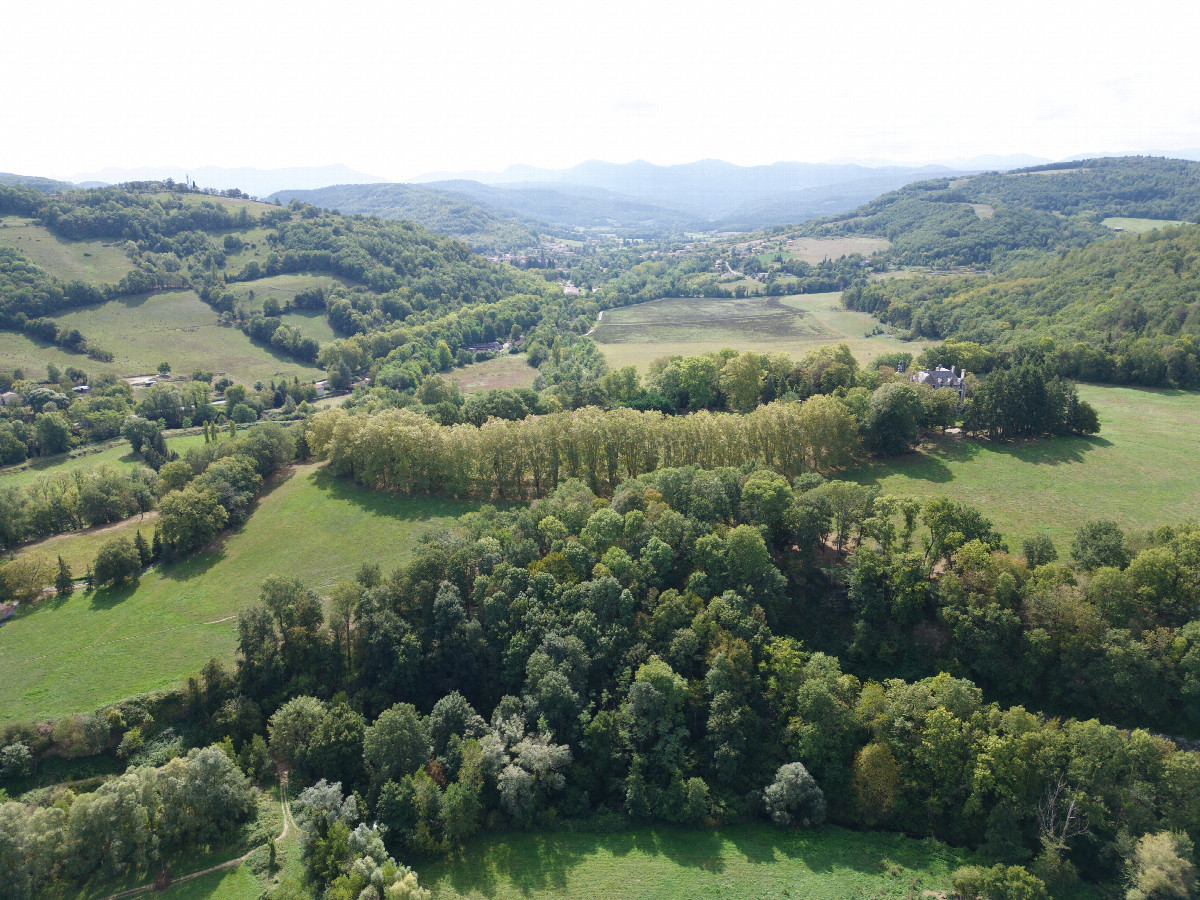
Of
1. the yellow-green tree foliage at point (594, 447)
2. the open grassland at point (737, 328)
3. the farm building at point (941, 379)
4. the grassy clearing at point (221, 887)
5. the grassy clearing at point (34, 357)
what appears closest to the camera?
the grassy clearing at point (221, 887)

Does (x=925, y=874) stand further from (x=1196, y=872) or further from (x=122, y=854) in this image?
(x=122, y=854)

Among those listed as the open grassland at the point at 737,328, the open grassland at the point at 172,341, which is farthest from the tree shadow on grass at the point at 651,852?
the open grassland at the point at 172,341

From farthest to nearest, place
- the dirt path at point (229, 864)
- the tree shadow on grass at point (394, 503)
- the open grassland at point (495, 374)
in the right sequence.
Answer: the open grassland at point (495, 374) < the tree shadow on grass at point (394, 503) < the dirt path at point (229, 864)

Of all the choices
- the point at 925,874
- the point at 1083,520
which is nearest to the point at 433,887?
the point at 925,874

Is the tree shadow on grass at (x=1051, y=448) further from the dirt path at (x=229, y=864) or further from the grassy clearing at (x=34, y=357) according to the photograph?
the grassy clearing at (x=34, y=357)

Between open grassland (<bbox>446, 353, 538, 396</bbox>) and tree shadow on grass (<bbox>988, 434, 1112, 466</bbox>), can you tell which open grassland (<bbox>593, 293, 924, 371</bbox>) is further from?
tree shadow on grass (<bbox>988, 434, 1112, 466</bbox>)

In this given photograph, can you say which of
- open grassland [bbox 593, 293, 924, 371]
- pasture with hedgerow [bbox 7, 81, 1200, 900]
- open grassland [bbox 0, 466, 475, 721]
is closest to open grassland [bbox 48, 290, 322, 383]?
pasture with hedgerow [bbox 7, 81, 1200, 900]

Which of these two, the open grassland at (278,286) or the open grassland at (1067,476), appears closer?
the open grassland at (1067,476)
